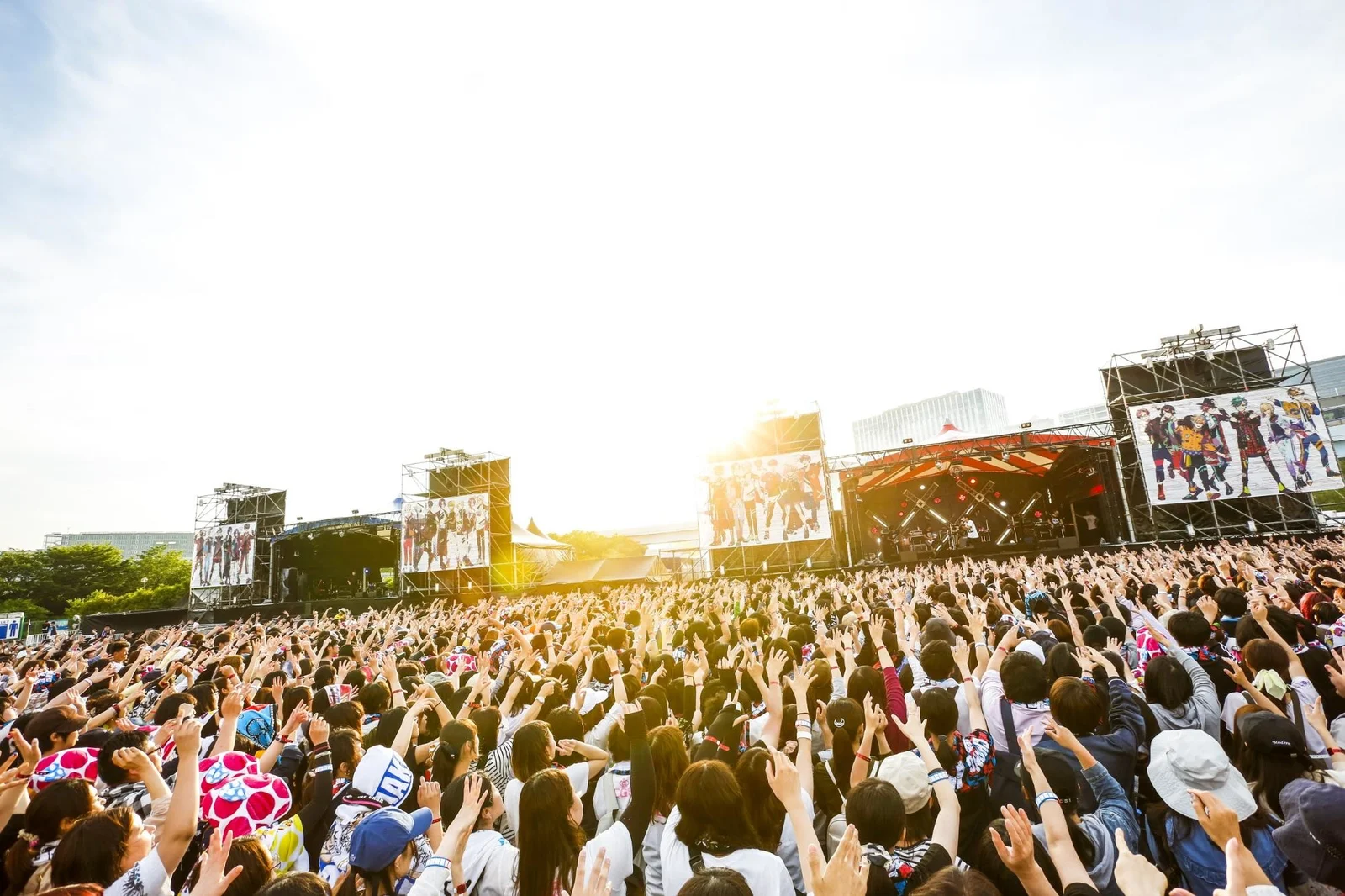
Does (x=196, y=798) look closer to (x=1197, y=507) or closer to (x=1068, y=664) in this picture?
(x=1068, y=664)

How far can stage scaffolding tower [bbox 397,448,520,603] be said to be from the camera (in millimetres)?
24422

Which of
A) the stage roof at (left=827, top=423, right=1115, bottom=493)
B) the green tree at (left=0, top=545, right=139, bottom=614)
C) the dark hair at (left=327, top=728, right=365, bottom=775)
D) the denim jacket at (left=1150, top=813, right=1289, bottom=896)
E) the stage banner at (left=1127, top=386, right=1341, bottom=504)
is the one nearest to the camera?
the denim jacket at (left=1150, top=813, right=1289, bottom=896)

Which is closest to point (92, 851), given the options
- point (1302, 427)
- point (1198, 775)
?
point (1198, 775)

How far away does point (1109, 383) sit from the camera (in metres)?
19.9

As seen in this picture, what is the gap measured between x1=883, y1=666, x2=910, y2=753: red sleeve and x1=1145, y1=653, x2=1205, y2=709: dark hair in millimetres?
1321

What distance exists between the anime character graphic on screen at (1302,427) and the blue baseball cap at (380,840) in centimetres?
2410

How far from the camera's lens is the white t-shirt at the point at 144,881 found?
2.16 m

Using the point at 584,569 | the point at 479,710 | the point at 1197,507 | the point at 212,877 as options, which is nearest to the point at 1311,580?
the point at 479,710

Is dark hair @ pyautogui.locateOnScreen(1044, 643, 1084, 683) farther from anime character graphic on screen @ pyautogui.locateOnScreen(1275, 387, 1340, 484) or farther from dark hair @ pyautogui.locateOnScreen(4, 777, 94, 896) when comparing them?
anime character graphic on screen @ pyautogui.locateOnScreen(1275, 387, 1340, 484)

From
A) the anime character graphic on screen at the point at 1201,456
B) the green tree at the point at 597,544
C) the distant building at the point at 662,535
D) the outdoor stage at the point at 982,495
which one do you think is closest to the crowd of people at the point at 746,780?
the outdoor stage at the point at 982,495

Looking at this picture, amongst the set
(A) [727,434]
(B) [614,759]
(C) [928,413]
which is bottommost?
(B) [614,759]

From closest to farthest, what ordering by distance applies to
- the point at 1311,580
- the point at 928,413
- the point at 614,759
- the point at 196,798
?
the point at 196,798, the point at 614,759, the point at 1311,580, the point at 928,413

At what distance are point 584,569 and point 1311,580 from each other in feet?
70.9

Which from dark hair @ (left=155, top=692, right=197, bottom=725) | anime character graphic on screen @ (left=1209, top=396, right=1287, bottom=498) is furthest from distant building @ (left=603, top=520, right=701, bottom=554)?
dark hair @ (left=155, top=692, right=197, bottom=725)
